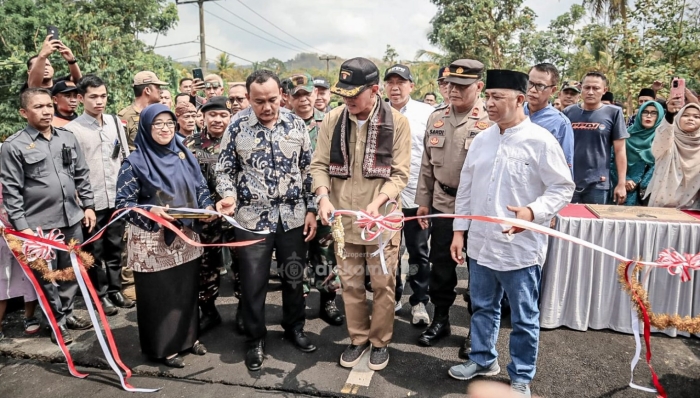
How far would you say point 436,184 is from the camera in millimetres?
3582

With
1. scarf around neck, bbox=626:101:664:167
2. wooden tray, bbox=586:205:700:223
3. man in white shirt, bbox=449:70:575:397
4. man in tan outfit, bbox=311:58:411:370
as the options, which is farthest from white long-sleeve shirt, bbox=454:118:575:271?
scarf around neck, bbox=626:101:664:167

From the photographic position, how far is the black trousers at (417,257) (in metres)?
3.95

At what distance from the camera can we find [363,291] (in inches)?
132

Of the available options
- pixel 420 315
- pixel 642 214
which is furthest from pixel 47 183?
pixel 642 214

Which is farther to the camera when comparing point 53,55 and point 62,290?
point 53,55

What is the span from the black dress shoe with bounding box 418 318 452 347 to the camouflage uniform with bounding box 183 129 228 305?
187 cm

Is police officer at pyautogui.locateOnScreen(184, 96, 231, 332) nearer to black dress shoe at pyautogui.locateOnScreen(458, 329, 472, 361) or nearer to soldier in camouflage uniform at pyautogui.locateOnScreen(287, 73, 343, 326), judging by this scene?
soldier in camouflage uniform at pyautogui.locateOnScreen(287, 73, 343, 326)

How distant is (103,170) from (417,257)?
3128mm

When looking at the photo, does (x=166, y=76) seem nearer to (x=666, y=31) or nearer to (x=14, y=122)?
(x=14, y=122)

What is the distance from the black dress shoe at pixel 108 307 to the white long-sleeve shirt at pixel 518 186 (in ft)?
11.4

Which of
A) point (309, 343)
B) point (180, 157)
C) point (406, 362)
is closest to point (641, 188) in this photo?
point (406, 362)

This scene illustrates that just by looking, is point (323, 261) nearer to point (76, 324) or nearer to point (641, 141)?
point (76, 324)

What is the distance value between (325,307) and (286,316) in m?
0.56

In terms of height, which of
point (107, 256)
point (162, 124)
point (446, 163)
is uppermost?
→ point (162, 124)
